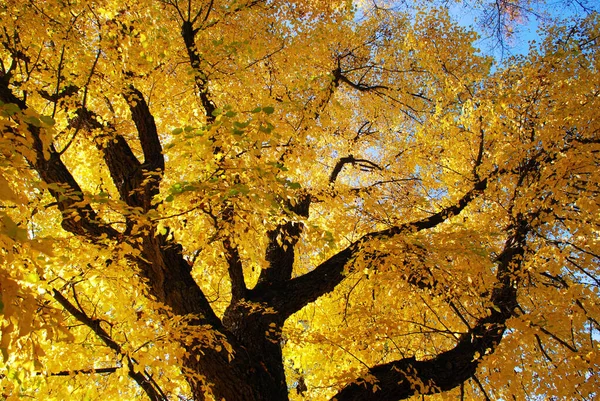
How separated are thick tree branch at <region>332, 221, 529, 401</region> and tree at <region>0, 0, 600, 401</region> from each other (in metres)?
0.02

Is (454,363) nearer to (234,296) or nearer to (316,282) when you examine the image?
(316,282)

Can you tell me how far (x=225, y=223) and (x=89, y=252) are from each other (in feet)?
3.67

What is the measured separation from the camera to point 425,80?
7.71m

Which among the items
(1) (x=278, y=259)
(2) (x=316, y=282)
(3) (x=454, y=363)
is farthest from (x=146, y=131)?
(3) (x=454, y=363)

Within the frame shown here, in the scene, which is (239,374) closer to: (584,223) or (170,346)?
(170,346)

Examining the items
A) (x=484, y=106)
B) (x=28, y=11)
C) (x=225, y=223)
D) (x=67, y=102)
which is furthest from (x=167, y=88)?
(x=484, y=106)

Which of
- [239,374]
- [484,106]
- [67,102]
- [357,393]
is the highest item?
[67,102]

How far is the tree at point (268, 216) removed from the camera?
3373 mm

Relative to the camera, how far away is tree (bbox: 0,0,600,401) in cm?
337

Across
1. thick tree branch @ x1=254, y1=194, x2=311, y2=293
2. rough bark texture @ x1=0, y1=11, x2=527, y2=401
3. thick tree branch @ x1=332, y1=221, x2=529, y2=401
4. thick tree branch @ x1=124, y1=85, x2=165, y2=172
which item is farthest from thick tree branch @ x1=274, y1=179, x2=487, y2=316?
thick tree branch @ x1=124, y1=85, x2=165, y2=172

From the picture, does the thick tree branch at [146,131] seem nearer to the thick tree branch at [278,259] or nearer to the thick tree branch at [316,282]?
the thick tree branch at [278,259]

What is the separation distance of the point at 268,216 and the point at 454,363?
2950 millimetres

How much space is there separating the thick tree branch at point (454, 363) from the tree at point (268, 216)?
2 centimetres

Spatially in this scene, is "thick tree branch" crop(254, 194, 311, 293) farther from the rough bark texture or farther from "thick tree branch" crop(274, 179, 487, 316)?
"thick tree branch" crop(274, 179, 487, 316)
